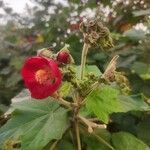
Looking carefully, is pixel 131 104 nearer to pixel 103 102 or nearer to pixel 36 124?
pixel 103 102

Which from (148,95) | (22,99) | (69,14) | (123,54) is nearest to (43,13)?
(69,14)

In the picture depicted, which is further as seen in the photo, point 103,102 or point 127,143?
point 127,143

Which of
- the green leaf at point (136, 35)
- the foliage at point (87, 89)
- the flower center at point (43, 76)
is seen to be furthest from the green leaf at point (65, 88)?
the green leaf at point (136, 35)

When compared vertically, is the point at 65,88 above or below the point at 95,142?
above

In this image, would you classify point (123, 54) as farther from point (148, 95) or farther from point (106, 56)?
point (148, 95)

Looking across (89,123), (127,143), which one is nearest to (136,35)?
(127,143)

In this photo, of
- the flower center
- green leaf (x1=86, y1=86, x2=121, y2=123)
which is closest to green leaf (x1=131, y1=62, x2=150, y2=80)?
green leaf (x1=86, y1=86, x2=121, y2=123)

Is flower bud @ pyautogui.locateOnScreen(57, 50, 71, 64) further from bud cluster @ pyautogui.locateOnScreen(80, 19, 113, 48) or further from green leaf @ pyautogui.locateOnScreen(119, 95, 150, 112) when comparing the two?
green leaf @ pyautogui.locateOnScreen(119, 95, 150, 112)
